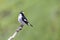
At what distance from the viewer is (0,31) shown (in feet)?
12.8

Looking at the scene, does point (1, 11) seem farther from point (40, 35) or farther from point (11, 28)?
point (40, 35)

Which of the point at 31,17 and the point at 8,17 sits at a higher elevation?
the point at 8,17

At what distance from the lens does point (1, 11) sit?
4004 millimetres

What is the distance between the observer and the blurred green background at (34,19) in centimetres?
378

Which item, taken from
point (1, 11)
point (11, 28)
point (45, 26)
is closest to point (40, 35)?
point (45, 26)

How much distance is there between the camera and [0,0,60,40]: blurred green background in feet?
12.4

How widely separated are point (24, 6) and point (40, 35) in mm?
518

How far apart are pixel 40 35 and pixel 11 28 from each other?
1.47 ft

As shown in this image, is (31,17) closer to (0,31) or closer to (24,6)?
(24,6)

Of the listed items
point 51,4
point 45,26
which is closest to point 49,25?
point 45,26

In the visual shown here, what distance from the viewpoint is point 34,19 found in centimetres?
385

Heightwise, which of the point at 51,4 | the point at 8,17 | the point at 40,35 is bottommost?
the point at 40,35

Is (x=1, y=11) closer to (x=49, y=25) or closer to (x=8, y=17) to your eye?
(x=8, y=17)

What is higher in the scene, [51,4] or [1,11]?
[1,11]
